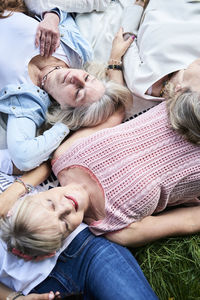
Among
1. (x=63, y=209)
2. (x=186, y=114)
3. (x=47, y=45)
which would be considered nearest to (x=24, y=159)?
(x=63, y=209)

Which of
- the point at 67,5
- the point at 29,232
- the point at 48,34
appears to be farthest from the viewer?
the point at 67,5

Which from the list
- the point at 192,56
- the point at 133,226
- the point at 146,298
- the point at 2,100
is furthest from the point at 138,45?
the point at 146,298

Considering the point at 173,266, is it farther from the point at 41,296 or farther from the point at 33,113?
the point at 33,113

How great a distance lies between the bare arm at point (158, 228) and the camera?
72.4 inches

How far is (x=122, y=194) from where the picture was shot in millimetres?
1775

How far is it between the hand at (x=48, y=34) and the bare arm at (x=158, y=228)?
1.39m

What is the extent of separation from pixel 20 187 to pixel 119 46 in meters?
1.26

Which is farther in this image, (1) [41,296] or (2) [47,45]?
(2) [47,45]

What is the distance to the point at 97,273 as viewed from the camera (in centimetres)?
175

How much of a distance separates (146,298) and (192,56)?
1.55 metres

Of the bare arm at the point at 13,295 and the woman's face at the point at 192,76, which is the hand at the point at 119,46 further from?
the bare arm at the point at 13,295

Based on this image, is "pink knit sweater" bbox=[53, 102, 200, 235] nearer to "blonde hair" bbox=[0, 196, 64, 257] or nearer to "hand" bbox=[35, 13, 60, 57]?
"blonde hair" bbox=[0, 196, 64, 257]

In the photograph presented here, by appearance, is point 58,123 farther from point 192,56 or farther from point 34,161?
point 192,56

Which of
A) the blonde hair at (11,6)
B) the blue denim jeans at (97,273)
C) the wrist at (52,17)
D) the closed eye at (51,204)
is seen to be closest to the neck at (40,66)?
the wrist at (52,17)
